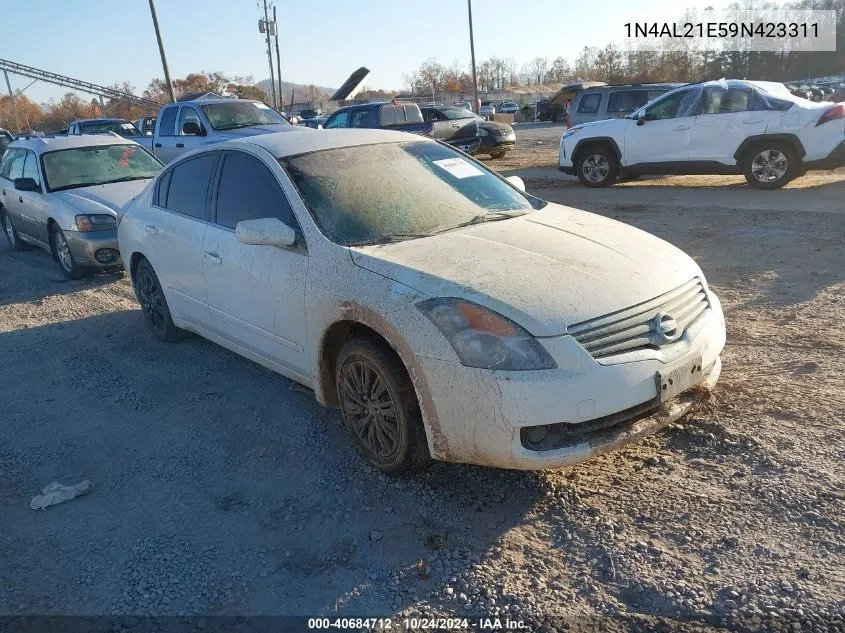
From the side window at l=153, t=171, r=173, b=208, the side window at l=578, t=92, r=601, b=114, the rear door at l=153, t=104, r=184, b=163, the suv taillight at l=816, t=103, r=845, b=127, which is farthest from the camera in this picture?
the side window at l=578, t=92, r=601, b=114

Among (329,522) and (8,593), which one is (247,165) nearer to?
(329,522)

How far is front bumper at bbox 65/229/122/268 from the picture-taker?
794 centimetres

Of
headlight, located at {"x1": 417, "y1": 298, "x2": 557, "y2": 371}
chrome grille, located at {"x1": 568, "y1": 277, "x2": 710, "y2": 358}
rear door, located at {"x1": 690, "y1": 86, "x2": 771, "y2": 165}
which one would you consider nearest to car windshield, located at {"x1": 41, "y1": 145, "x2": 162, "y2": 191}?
headlight, located at {"x1": 417, "y1": 298, "x2": 557, "y2": 371}

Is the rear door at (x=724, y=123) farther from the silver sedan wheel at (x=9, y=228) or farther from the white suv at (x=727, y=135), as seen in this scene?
the silver sedan wheel at (x=9, y=228)

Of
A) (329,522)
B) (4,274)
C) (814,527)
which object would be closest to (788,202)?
(814,527)

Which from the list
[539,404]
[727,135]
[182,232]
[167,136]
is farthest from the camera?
[167,136]

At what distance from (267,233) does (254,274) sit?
48cm

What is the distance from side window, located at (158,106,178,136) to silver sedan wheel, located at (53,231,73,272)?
5.75 m

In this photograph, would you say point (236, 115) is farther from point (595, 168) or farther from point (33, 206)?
point (595, 168)

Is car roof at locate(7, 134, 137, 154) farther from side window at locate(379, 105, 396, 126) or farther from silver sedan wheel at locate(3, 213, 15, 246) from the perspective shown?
side window at locate(379, 105, 396, 126)

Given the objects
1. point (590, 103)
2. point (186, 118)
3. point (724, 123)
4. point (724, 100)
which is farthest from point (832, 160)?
point (186, 118)

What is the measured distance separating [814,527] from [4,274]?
9742mm

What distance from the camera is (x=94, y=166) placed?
910 cm

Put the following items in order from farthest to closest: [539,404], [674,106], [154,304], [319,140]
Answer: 1. [674,106]
2. [154,304]
3. [319,140]
4. [539,404]
